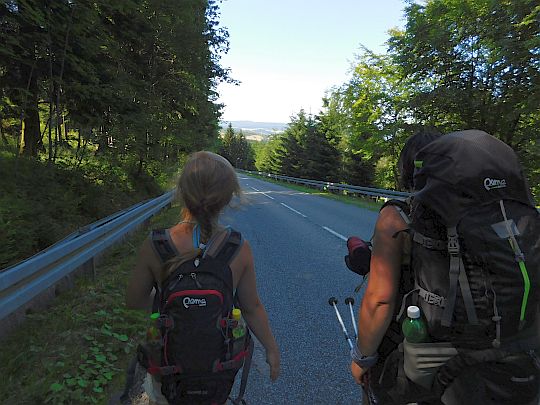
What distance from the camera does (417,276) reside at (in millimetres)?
1457

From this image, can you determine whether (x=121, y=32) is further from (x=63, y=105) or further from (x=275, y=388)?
(x=275, y=388)

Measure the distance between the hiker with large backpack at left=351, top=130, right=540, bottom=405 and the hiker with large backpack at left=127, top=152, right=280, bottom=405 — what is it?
2.44 ft

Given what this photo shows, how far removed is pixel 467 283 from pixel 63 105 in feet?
32.2

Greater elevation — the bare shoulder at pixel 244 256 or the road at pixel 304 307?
the bare shoulder at pixel 244 256

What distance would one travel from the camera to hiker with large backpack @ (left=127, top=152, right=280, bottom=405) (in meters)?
1.59

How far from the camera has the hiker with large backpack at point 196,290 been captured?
1.59 m

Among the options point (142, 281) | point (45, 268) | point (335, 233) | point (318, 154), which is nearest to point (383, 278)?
point (142, 281)

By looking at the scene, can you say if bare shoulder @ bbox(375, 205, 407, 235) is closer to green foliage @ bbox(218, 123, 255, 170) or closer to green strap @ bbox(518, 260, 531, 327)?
green strap @ bbox(518, 260, 531, 327)

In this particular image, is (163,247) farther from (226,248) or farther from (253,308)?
(253,308)

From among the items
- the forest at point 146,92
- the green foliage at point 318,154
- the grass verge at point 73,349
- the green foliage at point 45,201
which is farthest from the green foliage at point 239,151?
the grass verge at point 73,349

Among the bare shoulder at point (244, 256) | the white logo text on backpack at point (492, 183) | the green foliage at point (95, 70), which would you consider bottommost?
the bare shoulder at point (244, 256)

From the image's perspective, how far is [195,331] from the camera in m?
1.59

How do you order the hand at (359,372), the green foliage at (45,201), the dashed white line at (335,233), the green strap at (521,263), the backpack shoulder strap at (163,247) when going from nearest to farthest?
1. the green strap at (521,263)
2. the backpack shoulder strap at (163,247)
3. the hand at (359,372)
4. the green foliage at (45,201)
5. the dashed white line at (335,233)

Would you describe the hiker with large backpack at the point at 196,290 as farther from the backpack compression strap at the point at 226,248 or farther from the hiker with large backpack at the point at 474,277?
the hiker with large backpack at the point at 474,277
